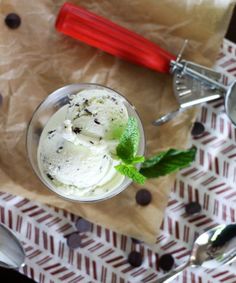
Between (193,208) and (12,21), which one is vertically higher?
(12,21)

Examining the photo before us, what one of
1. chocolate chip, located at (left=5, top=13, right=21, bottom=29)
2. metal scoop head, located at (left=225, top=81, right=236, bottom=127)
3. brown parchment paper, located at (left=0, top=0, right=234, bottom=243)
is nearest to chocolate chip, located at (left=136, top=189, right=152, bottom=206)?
brown parchment paper, located at (left=0, top=0, right=234, bottom=243)

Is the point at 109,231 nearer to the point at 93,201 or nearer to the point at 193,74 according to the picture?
the point at 93,201

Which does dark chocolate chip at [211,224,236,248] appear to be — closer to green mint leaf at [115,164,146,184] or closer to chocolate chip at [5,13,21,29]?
green mint leaf at [115,164,146,184]

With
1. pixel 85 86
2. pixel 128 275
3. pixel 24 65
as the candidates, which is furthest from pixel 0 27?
pixel 128 275

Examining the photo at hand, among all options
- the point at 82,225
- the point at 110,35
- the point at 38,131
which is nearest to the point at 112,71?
the point at 110,35

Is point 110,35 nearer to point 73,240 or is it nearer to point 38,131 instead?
point 38,131
